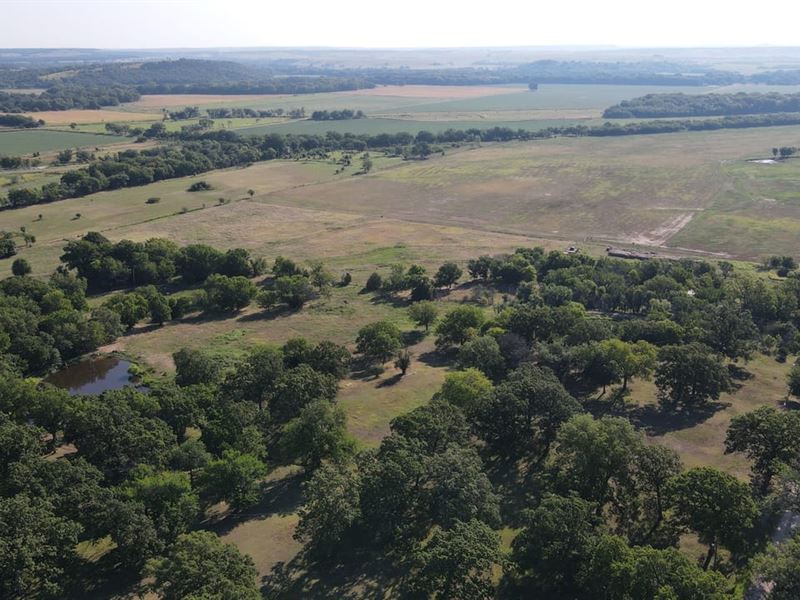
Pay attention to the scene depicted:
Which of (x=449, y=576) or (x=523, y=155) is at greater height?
(x=523, y=155)

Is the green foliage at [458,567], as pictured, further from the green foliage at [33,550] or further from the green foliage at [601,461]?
the green foliage at [33,550]

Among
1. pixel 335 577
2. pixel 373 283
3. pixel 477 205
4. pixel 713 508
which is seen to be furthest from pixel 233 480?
pixel 477 205

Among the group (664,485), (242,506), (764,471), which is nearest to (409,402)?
(242,506)

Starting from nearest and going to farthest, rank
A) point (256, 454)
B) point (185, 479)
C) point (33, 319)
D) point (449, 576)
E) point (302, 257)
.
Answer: point (449, 576)
point (185, 479)
point (256, 454)
point (33, 319)
point (302, 257)

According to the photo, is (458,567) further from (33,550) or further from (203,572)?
(33,550)

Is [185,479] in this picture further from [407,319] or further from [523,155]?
[523,155]
